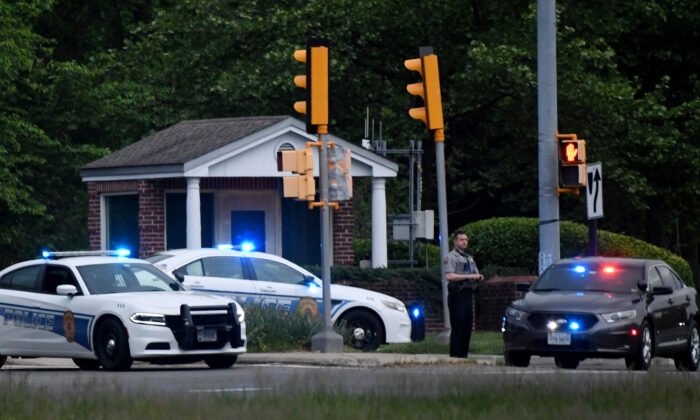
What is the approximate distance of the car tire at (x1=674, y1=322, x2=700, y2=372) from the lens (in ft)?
67.8

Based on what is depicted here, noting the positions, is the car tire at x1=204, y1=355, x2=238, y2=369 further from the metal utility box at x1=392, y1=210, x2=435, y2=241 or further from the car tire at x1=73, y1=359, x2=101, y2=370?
the metal utility box at x1=392, y1=210, x2=435, y2=241

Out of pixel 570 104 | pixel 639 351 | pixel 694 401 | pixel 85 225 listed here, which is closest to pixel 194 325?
pixel 639 351

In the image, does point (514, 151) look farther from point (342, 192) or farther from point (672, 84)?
point (342, 192)

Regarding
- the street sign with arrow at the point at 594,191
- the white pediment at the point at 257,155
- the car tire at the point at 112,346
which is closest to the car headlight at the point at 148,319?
the car tire at the point at 112,346

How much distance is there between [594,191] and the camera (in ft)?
74.2

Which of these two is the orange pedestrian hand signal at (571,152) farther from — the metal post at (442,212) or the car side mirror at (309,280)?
the car side mirror at (309,280)

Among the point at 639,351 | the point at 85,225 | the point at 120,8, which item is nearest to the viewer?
the point at 639,351

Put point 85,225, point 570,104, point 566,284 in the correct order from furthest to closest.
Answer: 1. point 85,225
2. point 570,104
3. point 566,284

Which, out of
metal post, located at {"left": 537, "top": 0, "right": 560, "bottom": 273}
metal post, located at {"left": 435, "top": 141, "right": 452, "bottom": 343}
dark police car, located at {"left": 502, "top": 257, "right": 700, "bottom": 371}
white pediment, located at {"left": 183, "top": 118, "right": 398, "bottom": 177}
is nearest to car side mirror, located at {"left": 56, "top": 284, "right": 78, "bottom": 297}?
dark police car, located at {"left": 502, "top": 257, "right": 700, "bottom": 371}

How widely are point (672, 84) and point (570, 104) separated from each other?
310 inches

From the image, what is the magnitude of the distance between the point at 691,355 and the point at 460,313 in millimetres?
3157

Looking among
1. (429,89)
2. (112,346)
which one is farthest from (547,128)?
(112,346)

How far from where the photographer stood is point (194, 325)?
19188 millimetres

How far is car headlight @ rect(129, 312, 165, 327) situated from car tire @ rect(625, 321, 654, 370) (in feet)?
18.9
